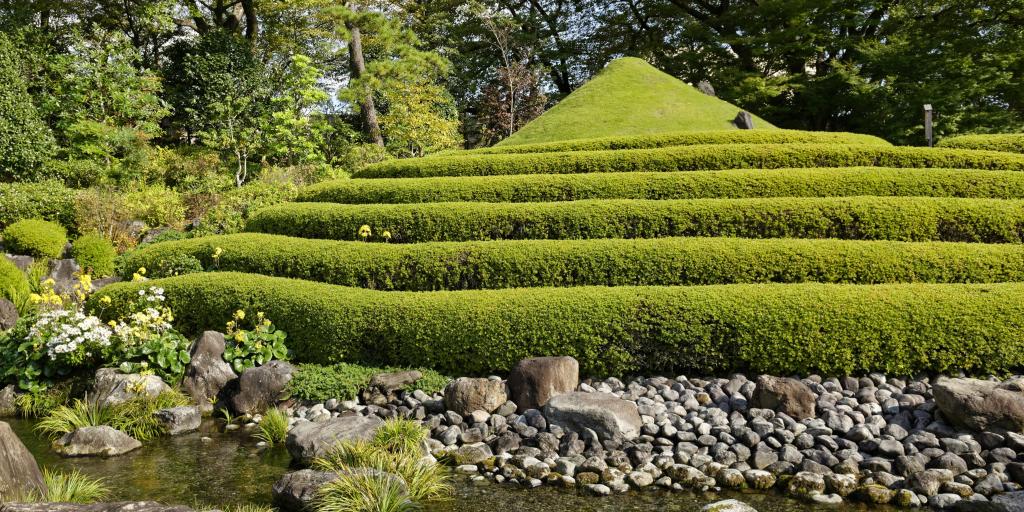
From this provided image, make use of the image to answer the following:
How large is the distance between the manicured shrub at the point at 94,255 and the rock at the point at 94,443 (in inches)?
307

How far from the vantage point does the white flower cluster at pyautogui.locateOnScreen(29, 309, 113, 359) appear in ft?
29.8

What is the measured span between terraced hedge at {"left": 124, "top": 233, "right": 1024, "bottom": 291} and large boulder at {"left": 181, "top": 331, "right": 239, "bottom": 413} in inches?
80.1

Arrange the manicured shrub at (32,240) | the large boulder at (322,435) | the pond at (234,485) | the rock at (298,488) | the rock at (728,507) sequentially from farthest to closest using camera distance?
the manicured shrub at (32,240) → the large boulder at (322,435) → the pond at (234,485) → the rock at (298,488) → the rock at (728,507)

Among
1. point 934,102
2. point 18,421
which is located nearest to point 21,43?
point 18,421

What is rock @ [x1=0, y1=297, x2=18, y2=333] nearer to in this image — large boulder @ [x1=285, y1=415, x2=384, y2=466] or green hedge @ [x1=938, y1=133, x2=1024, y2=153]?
large boulder @ [x1=285, y1=415, x2=384, y2=466]

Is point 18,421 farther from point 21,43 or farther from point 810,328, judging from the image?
point 21,43

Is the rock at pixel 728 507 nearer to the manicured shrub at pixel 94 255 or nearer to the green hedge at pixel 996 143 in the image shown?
the green hedge at pixel 996 143

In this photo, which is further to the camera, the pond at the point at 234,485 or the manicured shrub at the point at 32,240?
the manicured shrub at the point at 32,240

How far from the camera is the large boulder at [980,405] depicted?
6.38 metres

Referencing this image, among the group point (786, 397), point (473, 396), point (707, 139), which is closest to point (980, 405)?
point (786, 397)

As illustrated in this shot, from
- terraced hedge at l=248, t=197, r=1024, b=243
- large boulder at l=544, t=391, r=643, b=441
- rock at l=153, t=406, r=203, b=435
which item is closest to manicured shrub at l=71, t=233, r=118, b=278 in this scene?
terraced hedge at l=248, t=197, r=1024, b=243

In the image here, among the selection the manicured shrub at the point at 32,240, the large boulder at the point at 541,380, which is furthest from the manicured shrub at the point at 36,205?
the large boulder at the point at 541,380

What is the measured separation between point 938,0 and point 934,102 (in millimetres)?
4331

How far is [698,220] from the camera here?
10.7 metres
